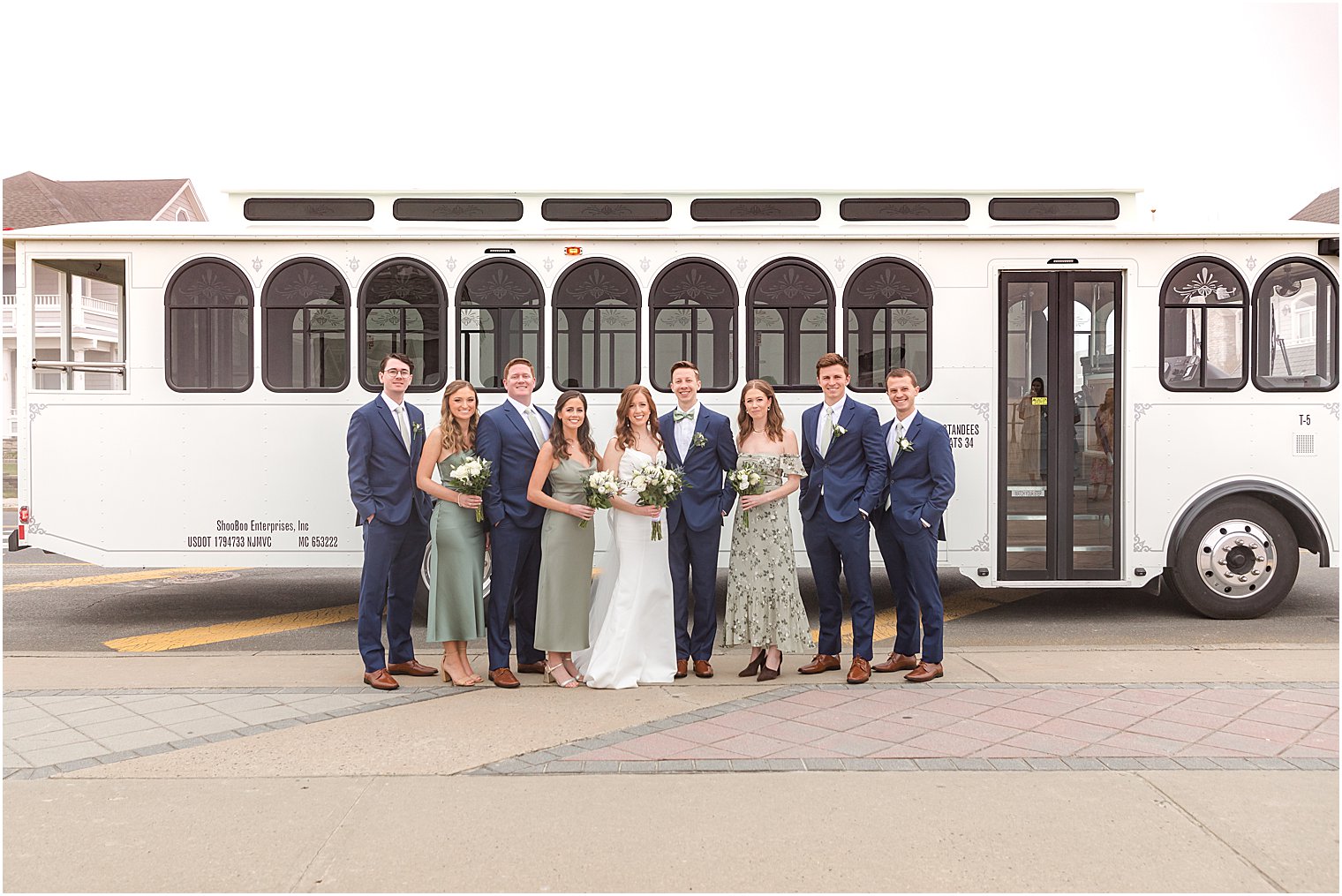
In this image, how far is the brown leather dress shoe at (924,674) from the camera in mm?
6191

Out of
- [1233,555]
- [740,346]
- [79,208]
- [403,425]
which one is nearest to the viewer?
[403,425]

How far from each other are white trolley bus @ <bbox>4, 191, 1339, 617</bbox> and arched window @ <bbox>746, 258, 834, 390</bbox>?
2 centimetres

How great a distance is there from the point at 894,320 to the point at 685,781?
4.69 metres

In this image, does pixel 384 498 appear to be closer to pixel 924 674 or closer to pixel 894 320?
pixel 924 674

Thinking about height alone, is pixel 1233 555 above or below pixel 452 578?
below

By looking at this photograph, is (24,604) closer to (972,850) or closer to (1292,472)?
(972,850)

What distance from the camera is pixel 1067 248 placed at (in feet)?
26.6

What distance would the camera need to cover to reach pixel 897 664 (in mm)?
6418

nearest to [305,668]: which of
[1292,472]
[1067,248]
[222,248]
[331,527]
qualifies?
[331,527]

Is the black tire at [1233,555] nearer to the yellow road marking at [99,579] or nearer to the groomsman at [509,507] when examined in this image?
the groomsman at [509,507]

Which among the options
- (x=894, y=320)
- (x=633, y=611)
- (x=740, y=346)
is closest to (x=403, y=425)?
(x=633, y=611)

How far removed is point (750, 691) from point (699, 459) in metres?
1.38

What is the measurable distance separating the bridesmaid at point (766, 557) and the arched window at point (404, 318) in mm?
2864

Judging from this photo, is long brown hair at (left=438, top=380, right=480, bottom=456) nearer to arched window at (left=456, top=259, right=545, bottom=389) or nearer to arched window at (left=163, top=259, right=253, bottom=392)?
arched window at (left=456, top=259, right=545, bottom=389)
